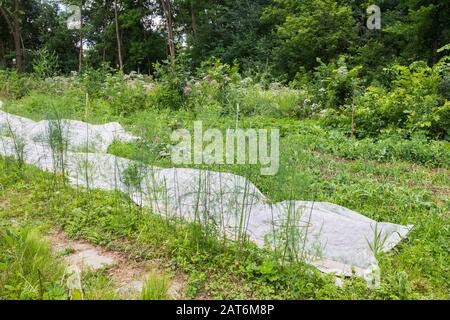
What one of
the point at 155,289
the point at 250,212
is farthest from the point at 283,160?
the point at 155,289

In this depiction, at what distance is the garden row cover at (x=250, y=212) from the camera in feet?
7.24

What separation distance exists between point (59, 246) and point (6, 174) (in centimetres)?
149

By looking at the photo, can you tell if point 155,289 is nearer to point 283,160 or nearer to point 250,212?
point 250,212

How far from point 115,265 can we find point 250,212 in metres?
1.02

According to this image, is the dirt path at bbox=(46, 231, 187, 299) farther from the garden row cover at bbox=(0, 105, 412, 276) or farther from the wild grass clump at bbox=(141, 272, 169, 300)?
the garden row cover at bbox=(0, 105, 412, 276)

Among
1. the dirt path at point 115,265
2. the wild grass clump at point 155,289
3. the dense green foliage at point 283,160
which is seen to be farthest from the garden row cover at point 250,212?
the wild grass clump at point 155,289

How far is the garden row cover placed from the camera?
2.21 m

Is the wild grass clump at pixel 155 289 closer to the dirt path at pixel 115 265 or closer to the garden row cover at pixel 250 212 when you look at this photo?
the dirt path at pixel 115 265

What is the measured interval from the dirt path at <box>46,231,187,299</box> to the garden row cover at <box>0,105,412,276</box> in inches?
16.8

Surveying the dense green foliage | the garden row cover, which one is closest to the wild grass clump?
the dense green foliage

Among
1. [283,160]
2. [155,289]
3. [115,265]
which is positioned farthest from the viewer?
[283,160]

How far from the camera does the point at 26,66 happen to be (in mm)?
15031

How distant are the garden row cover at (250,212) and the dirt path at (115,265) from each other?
43 cm

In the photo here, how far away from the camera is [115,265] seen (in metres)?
2.11
